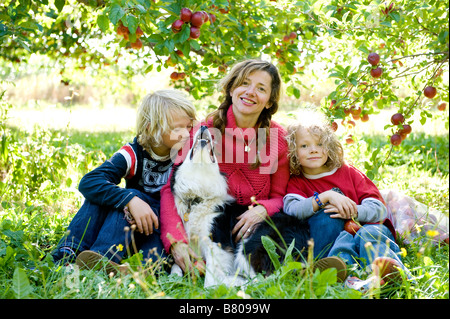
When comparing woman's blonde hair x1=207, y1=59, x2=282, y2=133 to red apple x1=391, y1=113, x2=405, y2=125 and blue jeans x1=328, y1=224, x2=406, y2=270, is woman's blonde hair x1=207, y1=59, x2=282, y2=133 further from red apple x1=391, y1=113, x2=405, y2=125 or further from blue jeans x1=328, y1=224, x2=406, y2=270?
blue jeans x1=328, y1=224, x2=406, y2=270

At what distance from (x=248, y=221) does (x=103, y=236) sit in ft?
2.88

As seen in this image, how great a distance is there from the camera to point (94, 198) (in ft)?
8.63

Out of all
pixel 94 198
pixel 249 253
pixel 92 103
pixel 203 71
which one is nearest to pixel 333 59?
pixel 203 71

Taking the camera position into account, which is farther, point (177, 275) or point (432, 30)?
point (432, 30)

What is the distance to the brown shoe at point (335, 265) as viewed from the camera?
2.06 m

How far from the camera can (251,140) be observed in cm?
300

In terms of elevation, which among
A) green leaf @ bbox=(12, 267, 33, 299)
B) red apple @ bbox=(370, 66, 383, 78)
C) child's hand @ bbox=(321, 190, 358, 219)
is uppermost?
red apple @ bbox=(370, 66, 383, 78)

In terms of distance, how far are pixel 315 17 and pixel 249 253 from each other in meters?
1.82

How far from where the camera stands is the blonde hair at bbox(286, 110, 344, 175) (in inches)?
110

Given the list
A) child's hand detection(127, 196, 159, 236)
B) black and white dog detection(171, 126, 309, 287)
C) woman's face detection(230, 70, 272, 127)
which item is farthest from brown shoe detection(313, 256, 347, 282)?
woman's face detection(230, 70, 272, 127)

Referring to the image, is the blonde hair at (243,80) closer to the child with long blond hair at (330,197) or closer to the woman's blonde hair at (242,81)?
the woman's blonde hair at (242,81)

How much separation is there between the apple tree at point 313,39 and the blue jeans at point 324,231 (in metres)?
0.75
